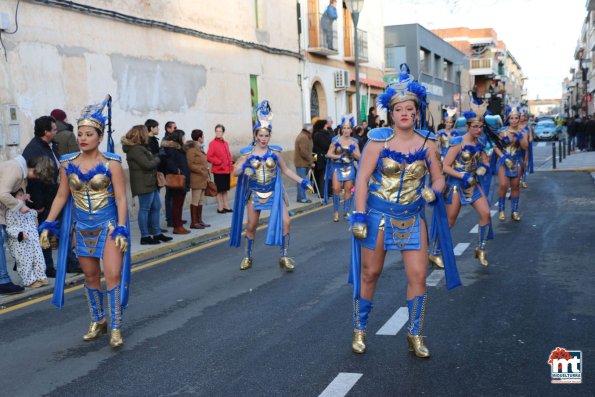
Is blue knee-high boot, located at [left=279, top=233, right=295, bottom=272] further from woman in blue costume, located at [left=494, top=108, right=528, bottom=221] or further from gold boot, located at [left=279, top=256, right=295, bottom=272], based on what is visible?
woman in blue costume, located at [left=494, top=108, right=528, bottom=221]

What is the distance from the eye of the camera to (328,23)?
26.4 metres

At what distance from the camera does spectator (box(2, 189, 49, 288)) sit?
8469 millimetres

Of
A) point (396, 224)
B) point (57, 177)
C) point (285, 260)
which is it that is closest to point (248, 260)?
point (285, 260)

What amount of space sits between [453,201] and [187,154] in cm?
620

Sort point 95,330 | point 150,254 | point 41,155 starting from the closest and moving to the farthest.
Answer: point 95,330, point 41,155, point 150,254

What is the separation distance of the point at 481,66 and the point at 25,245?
7584 centimetres

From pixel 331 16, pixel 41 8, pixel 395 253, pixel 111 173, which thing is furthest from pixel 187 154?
pixel 331 16

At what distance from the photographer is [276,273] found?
9.08 metres

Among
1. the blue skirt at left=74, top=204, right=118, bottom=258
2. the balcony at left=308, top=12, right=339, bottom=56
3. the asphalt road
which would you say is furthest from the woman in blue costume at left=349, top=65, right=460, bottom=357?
the balcony at left=308, top=12, right=339, bottom=56

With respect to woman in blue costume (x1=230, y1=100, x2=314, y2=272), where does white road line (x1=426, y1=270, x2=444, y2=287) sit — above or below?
below

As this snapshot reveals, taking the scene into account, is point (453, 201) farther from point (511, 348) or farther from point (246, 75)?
point (246, 75)

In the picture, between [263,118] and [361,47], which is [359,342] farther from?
[361,47]

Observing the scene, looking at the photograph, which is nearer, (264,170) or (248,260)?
(264,170)

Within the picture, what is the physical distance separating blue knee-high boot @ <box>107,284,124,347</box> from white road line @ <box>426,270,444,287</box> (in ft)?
11.3
